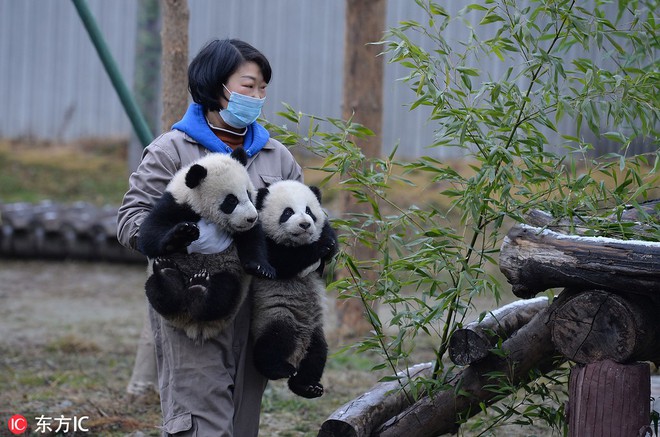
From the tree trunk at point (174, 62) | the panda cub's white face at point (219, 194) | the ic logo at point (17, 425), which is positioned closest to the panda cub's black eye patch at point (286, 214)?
the panda cub's white face at point (219, 194)

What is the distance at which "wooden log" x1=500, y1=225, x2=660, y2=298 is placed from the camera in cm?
281

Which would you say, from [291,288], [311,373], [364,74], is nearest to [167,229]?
[291,288]

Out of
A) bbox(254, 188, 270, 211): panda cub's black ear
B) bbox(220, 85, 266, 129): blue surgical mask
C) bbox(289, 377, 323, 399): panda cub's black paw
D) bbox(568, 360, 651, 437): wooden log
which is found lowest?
bbox(289, 377, 323, 399): panda cub's black paw

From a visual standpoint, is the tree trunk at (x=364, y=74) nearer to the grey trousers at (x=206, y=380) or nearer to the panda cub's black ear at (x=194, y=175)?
the grey trousers at (x=206, y=380)

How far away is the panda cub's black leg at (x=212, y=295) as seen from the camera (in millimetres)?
2866

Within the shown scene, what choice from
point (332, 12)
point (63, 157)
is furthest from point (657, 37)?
point (63, 157)

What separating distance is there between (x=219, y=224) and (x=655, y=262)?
1.49 metres

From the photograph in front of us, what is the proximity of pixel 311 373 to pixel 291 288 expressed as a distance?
34 cm

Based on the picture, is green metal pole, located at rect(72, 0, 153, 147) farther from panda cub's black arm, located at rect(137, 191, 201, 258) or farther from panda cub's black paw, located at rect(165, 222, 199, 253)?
panda cub's black paw, located at rect(165, 222, 199, 253)

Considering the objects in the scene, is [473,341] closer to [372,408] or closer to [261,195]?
[372,408]

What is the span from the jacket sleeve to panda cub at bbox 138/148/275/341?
8 cm

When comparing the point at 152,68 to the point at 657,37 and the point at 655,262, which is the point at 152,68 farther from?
the point at 655,262

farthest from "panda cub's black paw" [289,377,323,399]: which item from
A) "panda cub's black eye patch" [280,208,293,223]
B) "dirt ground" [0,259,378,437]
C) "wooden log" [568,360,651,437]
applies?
"dirt ground" [0,259,378,437]

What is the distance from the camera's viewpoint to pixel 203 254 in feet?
9.75
